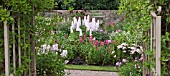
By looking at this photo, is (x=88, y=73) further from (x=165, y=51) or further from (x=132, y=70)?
(x=165, y=51)

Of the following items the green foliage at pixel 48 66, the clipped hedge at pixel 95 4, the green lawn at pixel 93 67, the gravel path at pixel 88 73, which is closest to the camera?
the green foliage at pixel 48 66

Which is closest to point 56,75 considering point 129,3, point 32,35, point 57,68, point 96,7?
point 57,68

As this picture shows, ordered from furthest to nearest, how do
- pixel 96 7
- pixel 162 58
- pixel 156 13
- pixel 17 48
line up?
pixel 96 7 < pixel 17 48 < pixel 156 13 < pixel 162 58

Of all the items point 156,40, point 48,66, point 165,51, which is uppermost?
point 156,40

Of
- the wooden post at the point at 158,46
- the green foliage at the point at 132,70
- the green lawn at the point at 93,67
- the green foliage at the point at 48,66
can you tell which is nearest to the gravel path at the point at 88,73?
the green lawn at the point at 93,67

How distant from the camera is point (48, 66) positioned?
425 centimetres

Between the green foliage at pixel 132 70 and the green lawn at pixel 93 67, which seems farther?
the green lawn at pixel 93 67

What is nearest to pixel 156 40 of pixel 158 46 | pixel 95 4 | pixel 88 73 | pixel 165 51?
pixel 158 46

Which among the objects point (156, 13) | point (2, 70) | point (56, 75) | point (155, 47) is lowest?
point (56, 75)

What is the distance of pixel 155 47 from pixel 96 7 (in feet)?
32.3

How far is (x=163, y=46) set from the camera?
2973mm

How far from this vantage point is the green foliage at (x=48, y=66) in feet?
13.9

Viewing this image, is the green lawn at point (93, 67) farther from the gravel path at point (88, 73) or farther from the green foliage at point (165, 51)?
the green foliage at point (165, 51)

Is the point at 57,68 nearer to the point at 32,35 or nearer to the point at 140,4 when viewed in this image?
the point at 32,35
